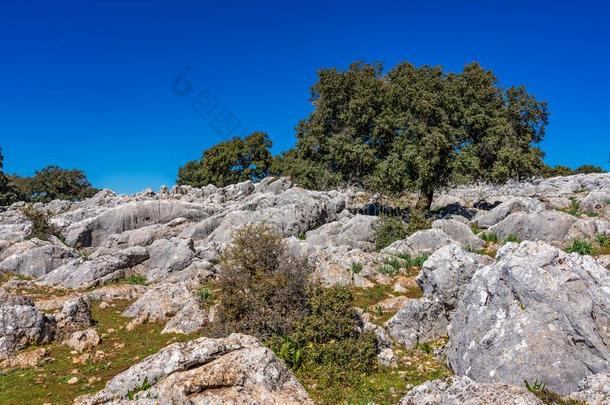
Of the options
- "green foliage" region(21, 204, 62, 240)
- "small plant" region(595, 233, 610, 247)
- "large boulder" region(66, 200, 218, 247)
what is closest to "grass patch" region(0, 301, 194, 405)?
"small plant" region(595, 233, 610, 247)

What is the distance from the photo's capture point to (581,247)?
2416 centimetres

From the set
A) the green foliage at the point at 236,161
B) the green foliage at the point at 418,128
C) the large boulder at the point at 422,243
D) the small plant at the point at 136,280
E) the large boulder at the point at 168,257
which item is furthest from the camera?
the green foliage at the point at 236,161

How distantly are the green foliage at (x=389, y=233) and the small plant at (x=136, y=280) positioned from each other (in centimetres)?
1730

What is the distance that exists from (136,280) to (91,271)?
3231 mm

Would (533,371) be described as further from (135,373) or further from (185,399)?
(135,373)

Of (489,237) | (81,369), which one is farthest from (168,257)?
(489,237)

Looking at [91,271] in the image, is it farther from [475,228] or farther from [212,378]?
[475,228]

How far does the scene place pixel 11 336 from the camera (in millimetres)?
19391

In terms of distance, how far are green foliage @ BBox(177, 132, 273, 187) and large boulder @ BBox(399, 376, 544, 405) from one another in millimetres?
89838

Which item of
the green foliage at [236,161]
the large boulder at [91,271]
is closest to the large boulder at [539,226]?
the large boulder at [91,271]

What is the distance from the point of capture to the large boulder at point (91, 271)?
32.8 m

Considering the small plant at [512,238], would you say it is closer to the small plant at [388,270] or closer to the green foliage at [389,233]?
the green foliage at [389,233]

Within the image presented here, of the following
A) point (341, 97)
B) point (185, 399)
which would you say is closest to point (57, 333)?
point (185, 399)

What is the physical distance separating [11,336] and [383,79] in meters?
41.7
